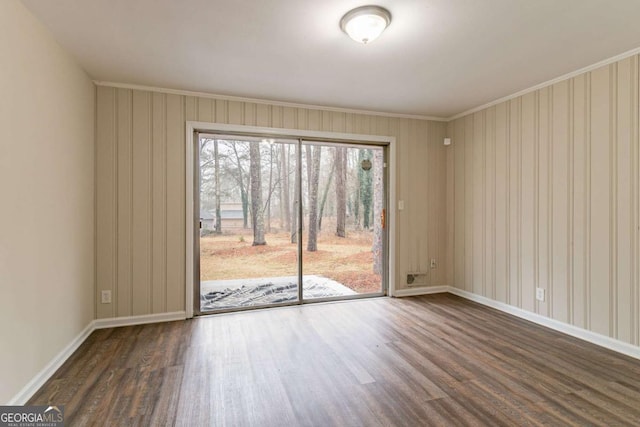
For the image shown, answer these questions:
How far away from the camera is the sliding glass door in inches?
145

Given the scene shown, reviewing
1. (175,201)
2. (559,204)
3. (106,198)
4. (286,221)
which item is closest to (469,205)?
(559,204)

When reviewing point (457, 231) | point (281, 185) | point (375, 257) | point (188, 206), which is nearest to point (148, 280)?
point (188, 206)

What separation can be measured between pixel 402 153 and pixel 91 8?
3608mm

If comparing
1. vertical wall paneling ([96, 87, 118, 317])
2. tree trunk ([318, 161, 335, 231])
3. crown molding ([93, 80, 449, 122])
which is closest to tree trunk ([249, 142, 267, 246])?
crown molding ([93, 80, 449, 122])

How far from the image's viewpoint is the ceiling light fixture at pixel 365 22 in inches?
79.2

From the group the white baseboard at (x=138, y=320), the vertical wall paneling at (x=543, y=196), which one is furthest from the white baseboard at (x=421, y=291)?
the white baseboard at (x=138, y=320)

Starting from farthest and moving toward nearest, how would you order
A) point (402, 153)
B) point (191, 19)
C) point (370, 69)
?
point (402, 153) → point (370, 69) → point (191, 19)

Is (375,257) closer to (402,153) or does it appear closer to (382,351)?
(402,153)

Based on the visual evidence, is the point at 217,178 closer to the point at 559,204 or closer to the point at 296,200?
the point at 296,200

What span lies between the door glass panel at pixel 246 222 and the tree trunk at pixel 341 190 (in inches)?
24.1

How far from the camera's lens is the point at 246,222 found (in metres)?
3.79

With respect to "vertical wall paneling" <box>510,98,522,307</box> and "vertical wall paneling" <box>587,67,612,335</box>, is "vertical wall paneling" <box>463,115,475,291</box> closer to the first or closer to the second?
"vertical wall paneling" <box>510,98,522,307</box>

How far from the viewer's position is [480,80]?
3.18 m

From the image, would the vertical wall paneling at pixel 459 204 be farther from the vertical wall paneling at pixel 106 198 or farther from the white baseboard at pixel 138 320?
the vertical wall paneling at pixel 106 198
